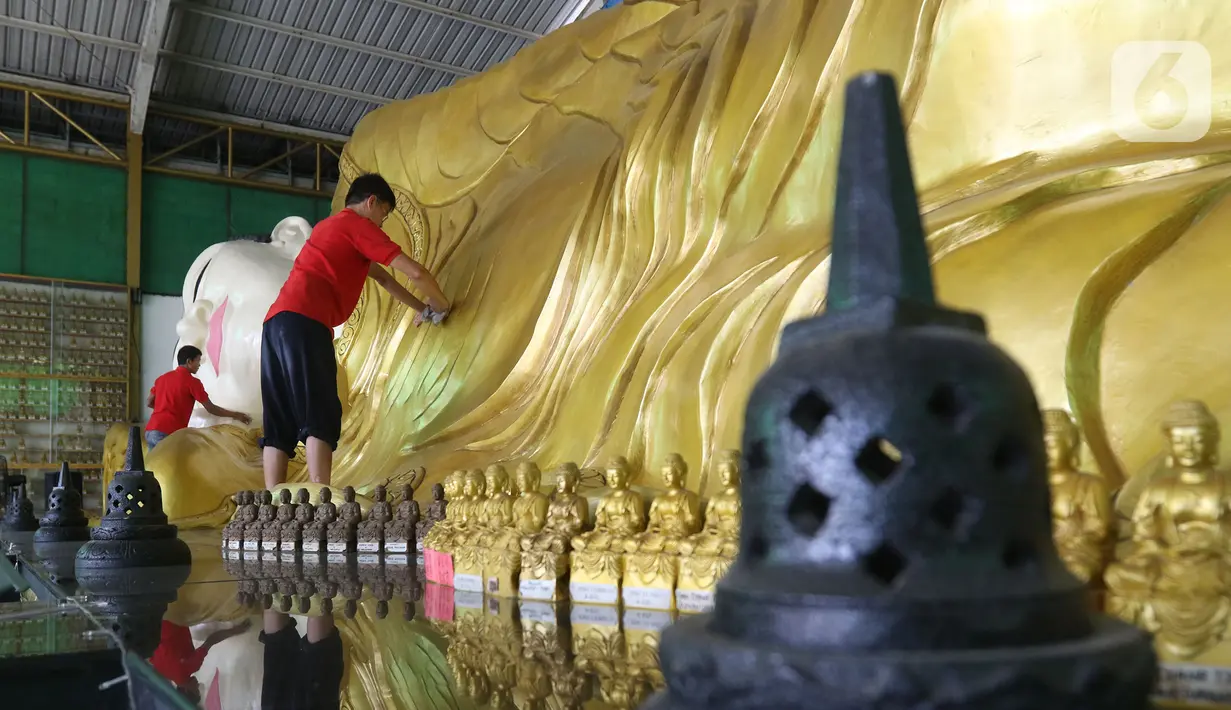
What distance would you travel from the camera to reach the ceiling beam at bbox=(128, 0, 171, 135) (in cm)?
575

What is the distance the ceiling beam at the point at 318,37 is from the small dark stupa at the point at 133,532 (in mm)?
5234

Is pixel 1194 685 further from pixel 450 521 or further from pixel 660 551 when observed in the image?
pixel 450 521

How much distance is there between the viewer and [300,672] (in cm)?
88

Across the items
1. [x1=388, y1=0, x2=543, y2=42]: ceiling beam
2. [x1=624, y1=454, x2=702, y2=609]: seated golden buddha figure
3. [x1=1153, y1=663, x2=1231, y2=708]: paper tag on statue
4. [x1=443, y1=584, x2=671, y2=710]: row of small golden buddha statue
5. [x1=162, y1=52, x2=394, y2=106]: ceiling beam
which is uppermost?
[x1=388, y1=0, x2=543, y2=42]: ceiling beam

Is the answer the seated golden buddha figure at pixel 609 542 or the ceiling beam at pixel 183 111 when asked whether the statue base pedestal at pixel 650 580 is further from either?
the ceiling beam at pixel 183 111

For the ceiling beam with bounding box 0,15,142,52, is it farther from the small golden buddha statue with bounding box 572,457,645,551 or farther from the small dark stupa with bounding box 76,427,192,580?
the small golden buddha statue with bounding box 572,457,645,551

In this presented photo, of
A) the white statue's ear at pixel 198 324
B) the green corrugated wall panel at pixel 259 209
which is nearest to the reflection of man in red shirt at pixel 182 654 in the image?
the white statue's ear at pixel 198 324

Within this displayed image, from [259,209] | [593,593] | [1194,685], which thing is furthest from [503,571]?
[259,209]

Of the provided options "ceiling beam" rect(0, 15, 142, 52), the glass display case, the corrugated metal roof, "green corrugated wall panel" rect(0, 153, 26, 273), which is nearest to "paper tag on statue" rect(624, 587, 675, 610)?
the corrugated metal roof

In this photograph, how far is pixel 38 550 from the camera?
2311mm

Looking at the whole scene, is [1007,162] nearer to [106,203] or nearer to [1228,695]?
[1228,695]

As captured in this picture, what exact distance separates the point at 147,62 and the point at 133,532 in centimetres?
552

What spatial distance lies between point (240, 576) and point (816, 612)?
1574mm

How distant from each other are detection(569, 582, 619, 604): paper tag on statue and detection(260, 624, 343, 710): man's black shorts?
289 mm
